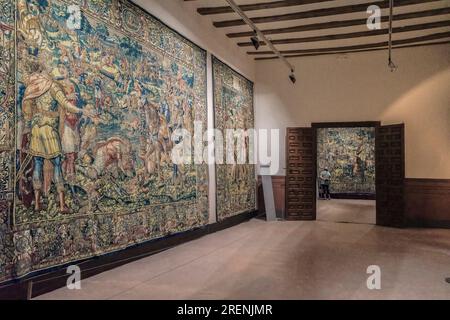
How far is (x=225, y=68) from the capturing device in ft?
27.5

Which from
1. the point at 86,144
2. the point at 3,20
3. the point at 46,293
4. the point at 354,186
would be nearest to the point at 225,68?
the point at 86,144

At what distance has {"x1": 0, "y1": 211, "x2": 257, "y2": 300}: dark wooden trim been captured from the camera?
141 inches

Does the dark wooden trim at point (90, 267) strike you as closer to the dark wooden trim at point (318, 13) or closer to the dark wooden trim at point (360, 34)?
the dark wooden trim at point (318, 13)

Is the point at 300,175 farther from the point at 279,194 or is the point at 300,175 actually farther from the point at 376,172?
the point at 376,172

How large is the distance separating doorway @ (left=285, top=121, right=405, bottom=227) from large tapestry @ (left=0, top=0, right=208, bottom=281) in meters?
4.10

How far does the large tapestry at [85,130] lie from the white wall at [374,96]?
14.0ft

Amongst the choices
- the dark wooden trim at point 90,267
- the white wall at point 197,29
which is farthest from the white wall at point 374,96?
the dark wooden trim at point 90,267

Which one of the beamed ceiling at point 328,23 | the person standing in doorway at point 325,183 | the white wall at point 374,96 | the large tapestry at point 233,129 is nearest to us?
the beamed ceiling at point 328,23

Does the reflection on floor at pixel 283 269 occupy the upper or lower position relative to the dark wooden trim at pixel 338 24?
lower

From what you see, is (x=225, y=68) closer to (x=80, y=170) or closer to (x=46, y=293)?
(x=80, y=170)

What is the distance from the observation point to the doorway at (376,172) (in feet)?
28.8

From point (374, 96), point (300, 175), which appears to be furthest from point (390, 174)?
point (300, 175)

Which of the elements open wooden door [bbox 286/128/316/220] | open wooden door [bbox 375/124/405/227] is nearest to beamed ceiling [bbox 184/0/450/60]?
open wooden door [bbox 375/124/405/227]

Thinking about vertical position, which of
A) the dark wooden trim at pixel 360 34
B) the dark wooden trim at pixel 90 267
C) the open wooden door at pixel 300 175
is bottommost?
the dark wooden trim at pixel 90 267
